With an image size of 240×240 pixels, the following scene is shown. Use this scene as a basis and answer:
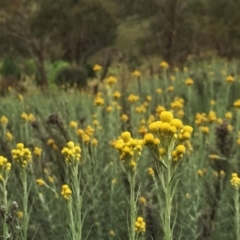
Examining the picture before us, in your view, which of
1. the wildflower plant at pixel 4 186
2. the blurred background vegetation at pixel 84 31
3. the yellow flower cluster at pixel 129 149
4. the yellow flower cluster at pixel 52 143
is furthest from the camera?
the blurred background vegetation at pixel 84 31

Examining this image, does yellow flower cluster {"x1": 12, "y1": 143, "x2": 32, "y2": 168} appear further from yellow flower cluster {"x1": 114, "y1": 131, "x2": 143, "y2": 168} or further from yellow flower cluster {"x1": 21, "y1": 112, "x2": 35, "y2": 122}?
yellow flower cluster {"x1": 21, "y1": 112, "x2": 35, "y2": 122}

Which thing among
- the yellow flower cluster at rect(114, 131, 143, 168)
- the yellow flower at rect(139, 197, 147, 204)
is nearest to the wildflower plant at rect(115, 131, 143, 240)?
the yellow flower cluster at rect(114, 131, 143, 168)

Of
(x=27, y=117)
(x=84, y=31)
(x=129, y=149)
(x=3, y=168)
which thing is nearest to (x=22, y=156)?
(x=3, y=168)

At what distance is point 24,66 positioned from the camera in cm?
2683

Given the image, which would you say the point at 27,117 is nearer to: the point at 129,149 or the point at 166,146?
the point at 129,149

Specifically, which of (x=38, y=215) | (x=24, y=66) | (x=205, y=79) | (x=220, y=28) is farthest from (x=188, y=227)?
(x=24, y=66)

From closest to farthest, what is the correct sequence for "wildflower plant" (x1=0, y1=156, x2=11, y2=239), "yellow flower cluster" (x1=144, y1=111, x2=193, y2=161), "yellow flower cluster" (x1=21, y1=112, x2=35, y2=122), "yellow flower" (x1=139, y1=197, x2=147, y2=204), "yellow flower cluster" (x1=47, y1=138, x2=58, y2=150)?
"yellow flower cluster" (x1=144, y1=111, x2=193, y2=161) < "wildflower plant" (x1=0, y1=156, x2=11, y2=239) < "yellow flower" (x1=139, y1=197, x2=147, y2=204) < "yellow flower cluster" (x1=47, y1=138, x2=58, y2=150) < "yellow flower cluster" (x1=21, y1=112, x2=35, y2=122)

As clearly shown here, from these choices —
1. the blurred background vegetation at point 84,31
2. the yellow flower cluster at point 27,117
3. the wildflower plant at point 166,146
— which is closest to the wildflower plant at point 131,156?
the wildflower plant at point 166,146

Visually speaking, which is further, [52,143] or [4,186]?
[52,143]

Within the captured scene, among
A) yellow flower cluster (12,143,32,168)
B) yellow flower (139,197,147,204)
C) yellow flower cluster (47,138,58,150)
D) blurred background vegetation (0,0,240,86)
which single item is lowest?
blurred background vegetation (0,0,240,86)

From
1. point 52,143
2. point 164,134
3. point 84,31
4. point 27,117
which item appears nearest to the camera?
point 164,134

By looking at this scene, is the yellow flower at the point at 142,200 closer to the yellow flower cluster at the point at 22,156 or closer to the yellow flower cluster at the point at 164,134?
the yellow flower cluster at the point at 22,156

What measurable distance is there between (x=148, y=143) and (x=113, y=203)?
189 cm

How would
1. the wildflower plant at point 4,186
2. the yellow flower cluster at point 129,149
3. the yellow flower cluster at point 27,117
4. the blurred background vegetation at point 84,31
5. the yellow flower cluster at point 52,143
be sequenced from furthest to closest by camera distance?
the blurred background vegetation at point 84,31, the yellow flower cluster at point 27,117, the yellow flower cluster at point 52,143, the wildflower plant at point 4,186, the yellow flower cluster at point 129,149
